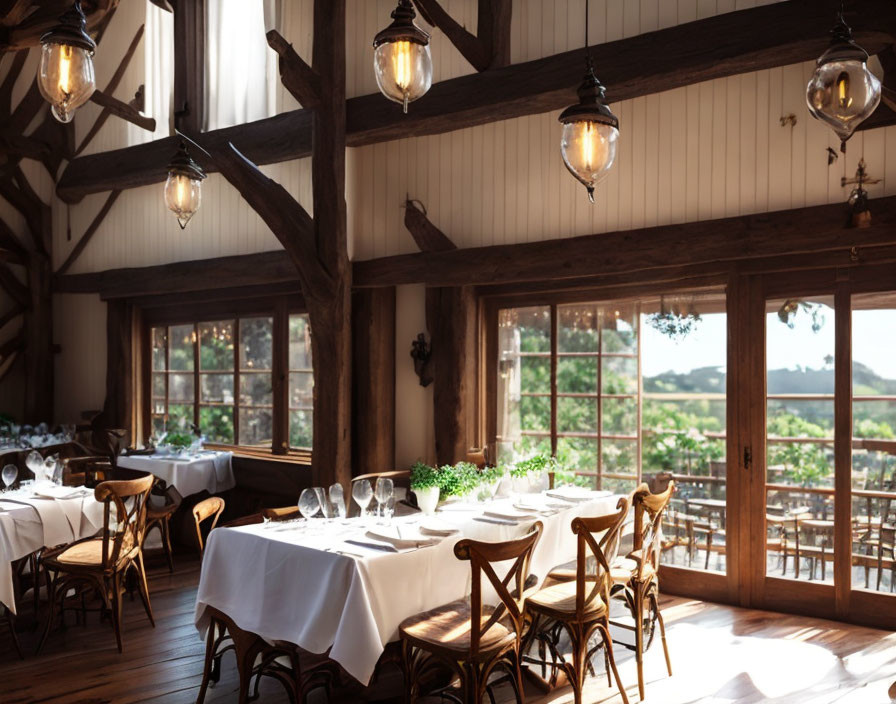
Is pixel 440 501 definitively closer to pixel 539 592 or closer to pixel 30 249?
pixel 539 592

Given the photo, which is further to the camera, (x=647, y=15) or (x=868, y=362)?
(x=647, y=15)

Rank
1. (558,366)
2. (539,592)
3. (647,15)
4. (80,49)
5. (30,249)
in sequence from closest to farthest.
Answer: (80,49) → (539,592) → (647,15) → (558,366) → (30,249)

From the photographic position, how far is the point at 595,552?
12.1ft

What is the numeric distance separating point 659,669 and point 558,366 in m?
2.63

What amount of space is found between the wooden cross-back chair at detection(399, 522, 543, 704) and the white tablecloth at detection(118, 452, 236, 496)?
164 inches

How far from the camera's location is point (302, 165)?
24.6 feet

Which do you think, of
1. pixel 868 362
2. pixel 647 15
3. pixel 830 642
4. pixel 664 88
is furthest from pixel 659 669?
pixel 647 15

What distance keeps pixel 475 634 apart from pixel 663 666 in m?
1.65

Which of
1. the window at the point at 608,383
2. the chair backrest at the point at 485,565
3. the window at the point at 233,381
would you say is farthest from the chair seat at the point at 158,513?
the chair backrest at the point at 485,565

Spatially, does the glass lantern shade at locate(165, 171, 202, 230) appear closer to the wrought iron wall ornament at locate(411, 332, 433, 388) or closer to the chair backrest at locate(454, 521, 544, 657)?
the wrought iron wall ornament at locate(411, 332, 433, 388)

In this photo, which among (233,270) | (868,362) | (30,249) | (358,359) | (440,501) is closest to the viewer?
(440,501)

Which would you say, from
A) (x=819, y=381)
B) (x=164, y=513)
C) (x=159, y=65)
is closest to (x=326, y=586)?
(x=164, y=513)

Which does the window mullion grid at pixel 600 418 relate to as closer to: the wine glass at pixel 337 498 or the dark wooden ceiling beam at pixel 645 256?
the dark wooden ceiling beam at pixel 645 256

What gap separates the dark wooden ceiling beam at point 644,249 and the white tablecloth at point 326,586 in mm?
2490
